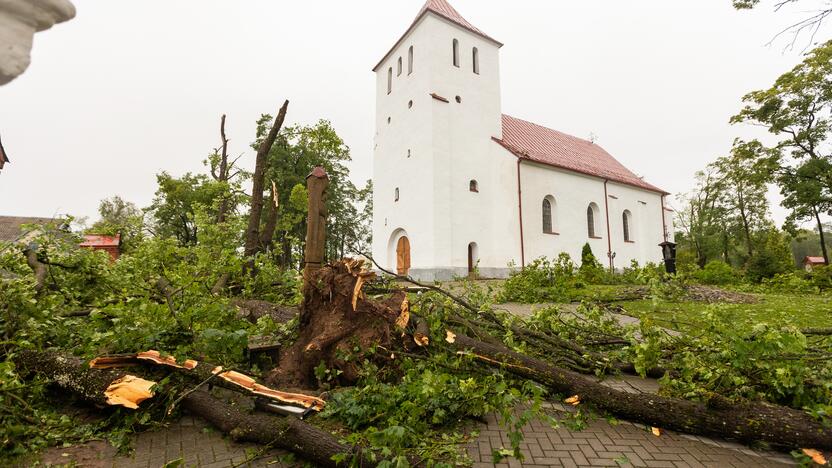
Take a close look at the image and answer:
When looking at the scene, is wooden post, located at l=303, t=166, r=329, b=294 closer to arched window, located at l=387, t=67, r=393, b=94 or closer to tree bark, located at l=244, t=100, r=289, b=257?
tree bark, located at l=244, t=100, r=289, b=257

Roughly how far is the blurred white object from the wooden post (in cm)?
274

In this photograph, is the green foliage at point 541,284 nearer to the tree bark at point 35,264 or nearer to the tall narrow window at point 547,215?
the tree bark at point 35,264

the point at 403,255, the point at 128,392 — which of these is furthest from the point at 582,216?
the point at 128,392

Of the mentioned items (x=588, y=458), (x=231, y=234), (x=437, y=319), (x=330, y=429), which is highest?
(x=231, y=234)

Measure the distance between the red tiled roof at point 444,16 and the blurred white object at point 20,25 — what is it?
66.3 feet

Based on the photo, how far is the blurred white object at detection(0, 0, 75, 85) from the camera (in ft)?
3.06

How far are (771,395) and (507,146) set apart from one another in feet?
57.2

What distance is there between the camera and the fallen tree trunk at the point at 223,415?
2340 mm

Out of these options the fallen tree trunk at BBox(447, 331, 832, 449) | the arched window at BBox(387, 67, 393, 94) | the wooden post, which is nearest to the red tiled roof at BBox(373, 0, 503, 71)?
the arched window at BBox(387, 67, 393, 94)

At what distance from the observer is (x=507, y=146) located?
768 inches

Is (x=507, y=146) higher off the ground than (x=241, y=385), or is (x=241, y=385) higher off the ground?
(x=507, y=146)

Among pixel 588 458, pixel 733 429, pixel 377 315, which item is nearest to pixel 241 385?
pixel 377 315

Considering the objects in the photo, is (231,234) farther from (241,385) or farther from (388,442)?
(388,442)

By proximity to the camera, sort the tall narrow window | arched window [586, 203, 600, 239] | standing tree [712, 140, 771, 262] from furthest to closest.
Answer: standing tree [712, 140, 771, 262] < arched window [586, 203, 600, 239] < the tall narrow window
